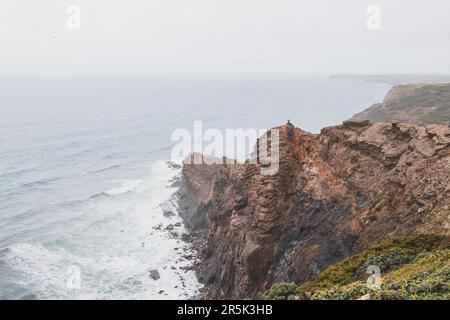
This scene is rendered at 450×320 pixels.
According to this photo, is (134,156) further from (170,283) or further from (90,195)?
(170,283)

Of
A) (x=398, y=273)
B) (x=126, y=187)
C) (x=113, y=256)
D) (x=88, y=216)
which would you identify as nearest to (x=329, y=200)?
(x=398, y=273)

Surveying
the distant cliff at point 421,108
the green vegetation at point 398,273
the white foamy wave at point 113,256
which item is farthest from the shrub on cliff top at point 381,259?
the distant cliff at point 421,108

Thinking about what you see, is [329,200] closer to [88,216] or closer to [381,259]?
[381,259]

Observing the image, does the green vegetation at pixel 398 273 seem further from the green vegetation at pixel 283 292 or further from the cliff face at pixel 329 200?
the cliff face at pixel 329 200

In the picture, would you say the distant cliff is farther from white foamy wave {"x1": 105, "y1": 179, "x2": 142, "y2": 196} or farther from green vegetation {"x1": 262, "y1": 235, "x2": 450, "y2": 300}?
green vegetation {"x1": 262, "y1": 235, "x2": 450, "y2": 300}

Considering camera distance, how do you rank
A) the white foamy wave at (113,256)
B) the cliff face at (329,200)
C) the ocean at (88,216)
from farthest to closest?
1. the ocean at (88,216)
2. the white foamy wave at (113,256)
3. the cliff face at (329,200)

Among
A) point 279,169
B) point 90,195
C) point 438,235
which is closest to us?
point 438,235
